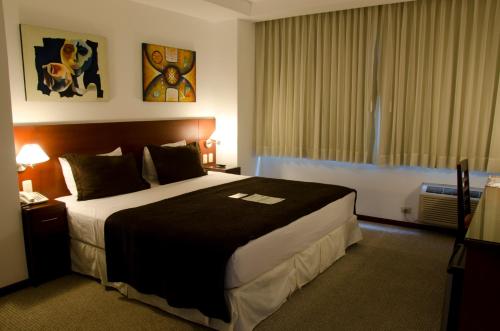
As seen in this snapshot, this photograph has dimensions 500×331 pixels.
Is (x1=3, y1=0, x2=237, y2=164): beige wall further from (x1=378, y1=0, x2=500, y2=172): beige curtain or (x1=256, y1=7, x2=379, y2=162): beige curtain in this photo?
(x1=378, y1=0, x2=500, y2=172): beige curtain

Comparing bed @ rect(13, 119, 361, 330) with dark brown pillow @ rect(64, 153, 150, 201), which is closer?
bed @ rect(13, 119, 361, 330)

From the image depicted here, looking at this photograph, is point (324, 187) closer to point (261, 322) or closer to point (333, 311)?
point (333, 311)

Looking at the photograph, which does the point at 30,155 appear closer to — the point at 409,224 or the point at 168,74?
the point at 168,74

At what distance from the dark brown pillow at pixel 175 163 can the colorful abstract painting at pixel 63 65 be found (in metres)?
0.78

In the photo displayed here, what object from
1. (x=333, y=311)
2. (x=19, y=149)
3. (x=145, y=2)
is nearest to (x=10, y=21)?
(x=19, y=149)

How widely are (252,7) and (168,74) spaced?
1.30 metres

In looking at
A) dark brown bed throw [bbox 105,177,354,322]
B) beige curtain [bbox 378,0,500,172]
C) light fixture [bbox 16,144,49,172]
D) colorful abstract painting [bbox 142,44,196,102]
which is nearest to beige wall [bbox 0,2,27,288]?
light fixture [bbox 16,144,49,172]

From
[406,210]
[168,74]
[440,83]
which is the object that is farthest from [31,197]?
[440,83]

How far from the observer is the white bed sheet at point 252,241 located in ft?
7.65

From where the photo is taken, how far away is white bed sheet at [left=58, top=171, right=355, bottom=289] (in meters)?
2.33

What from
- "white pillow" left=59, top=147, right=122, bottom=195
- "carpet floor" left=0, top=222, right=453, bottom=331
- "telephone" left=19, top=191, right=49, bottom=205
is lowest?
"carpet floor" left=0, top=222, right=453, bottom=331

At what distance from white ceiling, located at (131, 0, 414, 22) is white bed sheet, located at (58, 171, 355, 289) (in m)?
1.95

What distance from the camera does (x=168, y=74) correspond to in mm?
4508

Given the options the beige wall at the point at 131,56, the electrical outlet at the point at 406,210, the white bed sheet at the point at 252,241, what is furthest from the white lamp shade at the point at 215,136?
the electrical outlet at the point at 406,210
